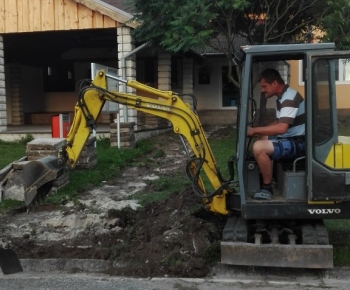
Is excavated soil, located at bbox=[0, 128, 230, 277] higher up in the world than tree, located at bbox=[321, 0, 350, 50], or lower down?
lower down

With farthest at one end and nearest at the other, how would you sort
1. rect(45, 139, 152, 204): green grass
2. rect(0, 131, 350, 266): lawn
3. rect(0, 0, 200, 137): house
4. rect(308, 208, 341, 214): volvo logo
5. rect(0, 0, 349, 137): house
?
rect(0, 0, 349, 137): house
rect(0, 0, 200, 137): house
rect(45, 139, 152, 204): green grass
rect(0, 131, 350, 266): lawn
rect(308, 208, 341, 214): volvo logo

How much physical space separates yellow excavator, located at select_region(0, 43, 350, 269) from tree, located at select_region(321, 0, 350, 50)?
737cm

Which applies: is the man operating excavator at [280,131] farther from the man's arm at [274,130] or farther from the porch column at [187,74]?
the porch column at [187,74]

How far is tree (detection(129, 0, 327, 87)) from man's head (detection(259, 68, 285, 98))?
7.16 m

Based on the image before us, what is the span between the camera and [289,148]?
5969mm

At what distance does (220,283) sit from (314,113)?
201 centimetres

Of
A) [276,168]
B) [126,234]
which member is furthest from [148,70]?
[276,168]

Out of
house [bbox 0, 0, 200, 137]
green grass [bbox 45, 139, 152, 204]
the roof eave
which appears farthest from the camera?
house [bbox 0, 0, 200, 137]

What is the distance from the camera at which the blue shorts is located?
595cm

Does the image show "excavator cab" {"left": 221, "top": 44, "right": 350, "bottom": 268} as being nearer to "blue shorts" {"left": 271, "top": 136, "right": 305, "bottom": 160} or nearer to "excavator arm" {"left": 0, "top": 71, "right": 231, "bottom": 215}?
"blue shorts" {"left": 271, "top": 136, "right": 305, "bottom": 160}

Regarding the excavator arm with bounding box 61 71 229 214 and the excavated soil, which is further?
the excavator arm with bounding box 61 71 229 214

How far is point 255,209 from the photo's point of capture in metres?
5.88

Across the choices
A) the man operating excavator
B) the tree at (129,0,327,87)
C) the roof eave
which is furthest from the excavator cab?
the roof eave

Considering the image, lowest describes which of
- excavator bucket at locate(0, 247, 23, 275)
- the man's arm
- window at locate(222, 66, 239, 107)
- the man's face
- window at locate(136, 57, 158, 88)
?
excavator bucket at locate(0, 247, 23, 275)
